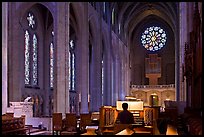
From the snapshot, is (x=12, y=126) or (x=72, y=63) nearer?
(x=12, y=126)

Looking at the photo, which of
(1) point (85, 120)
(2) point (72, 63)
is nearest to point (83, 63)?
(2) point (72, 63)

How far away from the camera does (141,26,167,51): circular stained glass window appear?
46.2 m

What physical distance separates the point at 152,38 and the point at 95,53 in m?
19.4

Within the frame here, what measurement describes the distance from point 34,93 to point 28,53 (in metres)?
2.79

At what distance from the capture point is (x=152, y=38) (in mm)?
45875

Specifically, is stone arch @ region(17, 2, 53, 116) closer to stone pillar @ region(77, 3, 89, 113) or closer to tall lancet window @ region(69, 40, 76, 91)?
stone pillar @ region(77, 3, 89, 113)

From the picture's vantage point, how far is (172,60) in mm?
45406

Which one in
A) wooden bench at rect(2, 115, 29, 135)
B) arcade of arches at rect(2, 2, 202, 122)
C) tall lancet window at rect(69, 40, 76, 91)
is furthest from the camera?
tall lancet window at rect(69, 40, 76, 91)

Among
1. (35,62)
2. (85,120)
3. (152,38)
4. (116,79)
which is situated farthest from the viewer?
(152,38)

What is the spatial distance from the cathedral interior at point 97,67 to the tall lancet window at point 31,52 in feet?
0.23

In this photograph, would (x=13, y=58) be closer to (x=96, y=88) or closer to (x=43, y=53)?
(x=43, y=53)

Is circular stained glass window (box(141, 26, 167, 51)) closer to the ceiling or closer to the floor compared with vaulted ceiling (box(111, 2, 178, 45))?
closer to the floor

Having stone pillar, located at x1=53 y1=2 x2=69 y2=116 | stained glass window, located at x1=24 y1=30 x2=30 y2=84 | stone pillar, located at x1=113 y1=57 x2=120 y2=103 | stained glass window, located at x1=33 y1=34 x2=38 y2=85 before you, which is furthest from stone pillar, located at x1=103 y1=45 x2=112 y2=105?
stone pillar, located at x1=53 y1=2 x2=69 y2=116

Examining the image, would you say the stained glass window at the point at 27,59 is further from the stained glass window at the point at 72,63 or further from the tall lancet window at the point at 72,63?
the stained glass window at the point at 72,63
